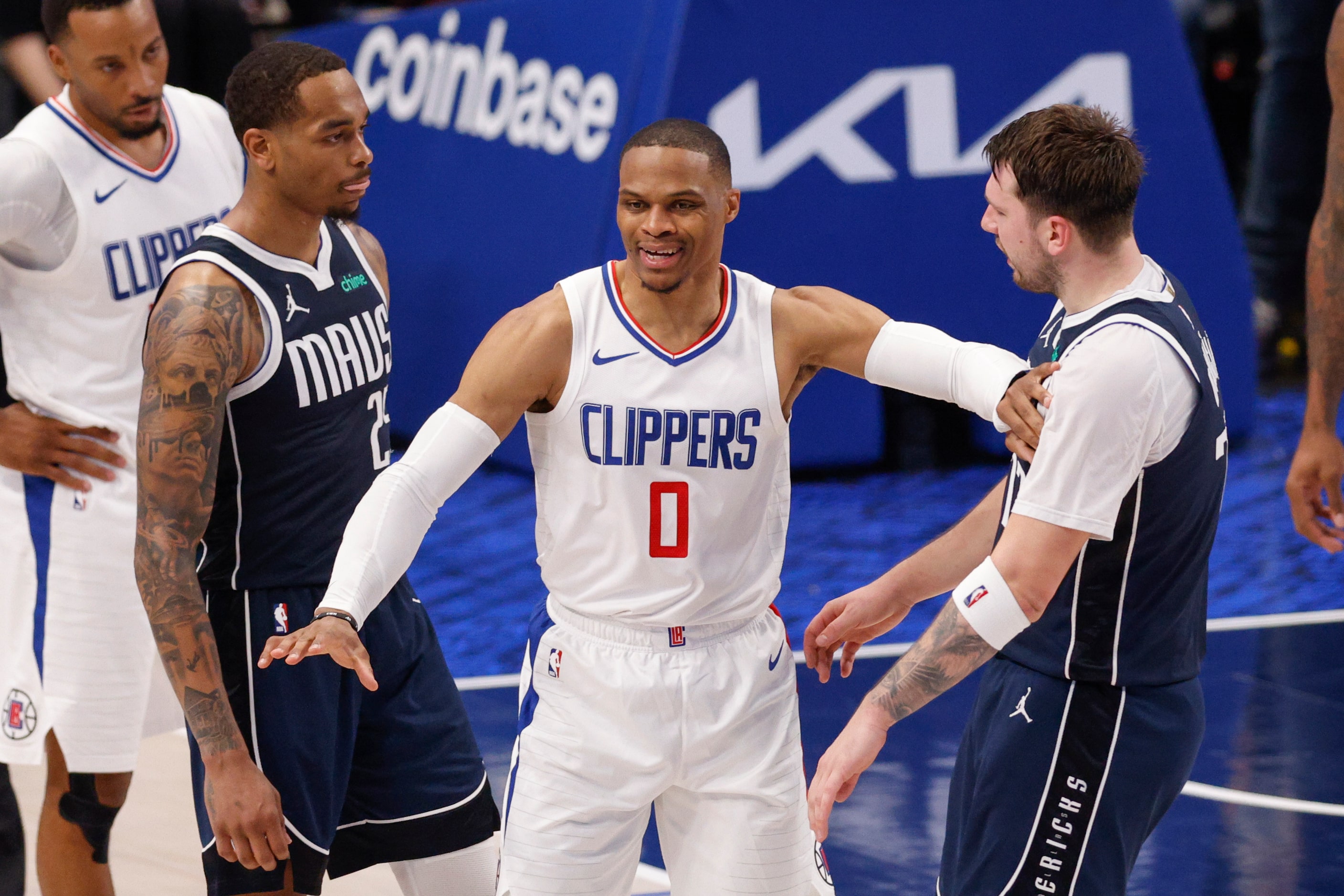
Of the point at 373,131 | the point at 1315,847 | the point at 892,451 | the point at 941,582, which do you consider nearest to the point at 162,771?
the point at 941,582

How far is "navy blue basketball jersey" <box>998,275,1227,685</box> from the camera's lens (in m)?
3.29

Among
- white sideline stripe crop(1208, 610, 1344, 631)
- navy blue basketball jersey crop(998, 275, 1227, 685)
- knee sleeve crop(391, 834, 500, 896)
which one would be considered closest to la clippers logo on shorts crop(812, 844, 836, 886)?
navy blue basketball jersey crop(998, 275, 1227, 685)

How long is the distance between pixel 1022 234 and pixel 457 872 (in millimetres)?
1938

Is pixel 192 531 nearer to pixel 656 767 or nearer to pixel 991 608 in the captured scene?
pixel 656 767

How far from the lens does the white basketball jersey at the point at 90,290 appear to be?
14.8 feet

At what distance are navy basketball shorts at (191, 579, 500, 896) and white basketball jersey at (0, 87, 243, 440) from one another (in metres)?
0.98

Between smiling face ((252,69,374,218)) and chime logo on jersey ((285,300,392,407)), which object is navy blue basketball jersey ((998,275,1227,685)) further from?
smiling face ((252,69,374,218))

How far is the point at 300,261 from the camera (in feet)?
12.6

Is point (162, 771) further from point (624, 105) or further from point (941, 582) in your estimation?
point (624, 105)

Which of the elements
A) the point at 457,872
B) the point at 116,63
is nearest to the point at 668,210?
the point at 457,872

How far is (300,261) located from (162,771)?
2.77 m

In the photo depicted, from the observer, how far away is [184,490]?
3.57 m

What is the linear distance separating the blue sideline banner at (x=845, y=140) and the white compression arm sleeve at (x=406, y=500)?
5.28 meters

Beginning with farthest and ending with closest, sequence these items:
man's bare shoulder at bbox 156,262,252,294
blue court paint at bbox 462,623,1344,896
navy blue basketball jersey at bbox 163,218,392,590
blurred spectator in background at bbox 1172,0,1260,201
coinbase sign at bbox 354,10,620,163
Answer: blurred spectator in background at bbox 1172,0,1260,201
coinbase sign at bbox 354,10,620,163
blue court paint at bbox 462,623,1344,896
navy blue basketball jersey at bbox 163,218,392,590
man's bare shoulder at bbox 156,262,252,294
